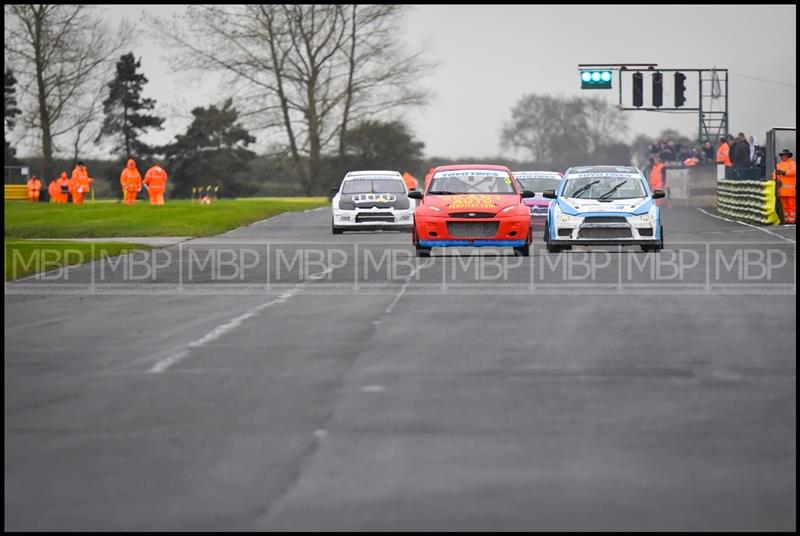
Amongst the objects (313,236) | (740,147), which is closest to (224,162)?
(740,147)

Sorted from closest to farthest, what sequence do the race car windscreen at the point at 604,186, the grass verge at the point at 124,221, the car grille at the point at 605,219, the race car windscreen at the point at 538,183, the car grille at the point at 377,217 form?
1. the car grille at the point at 605,219
2. the race car windscreen at the point at 604,186
3. the car grille at the point at 377,217
4. the grass verge at the point at 124,221
5. the race car windscreen at the point at 538,183

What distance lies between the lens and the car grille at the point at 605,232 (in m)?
26.3

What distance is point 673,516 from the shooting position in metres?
6.97

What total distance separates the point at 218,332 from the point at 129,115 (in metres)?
90.8

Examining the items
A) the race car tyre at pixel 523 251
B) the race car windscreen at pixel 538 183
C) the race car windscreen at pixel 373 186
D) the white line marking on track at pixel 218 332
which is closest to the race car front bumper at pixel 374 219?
the race car windscreen at pixel 373 186

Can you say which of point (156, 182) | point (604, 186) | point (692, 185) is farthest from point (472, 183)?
point (692, 185)

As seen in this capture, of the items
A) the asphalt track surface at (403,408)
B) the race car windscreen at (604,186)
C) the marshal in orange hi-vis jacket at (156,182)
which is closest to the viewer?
the asphalt track surface at (403,408)

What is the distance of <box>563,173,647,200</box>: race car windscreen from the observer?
89.6ft

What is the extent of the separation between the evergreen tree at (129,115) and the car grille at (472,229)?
258ft

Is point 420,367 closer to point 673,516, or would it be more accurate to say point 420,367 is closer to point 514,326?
point 514,326

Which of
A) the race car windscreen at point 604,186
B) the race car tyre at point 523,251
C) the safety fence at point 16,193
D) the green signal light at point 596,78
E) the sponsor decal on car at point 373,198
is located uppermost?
the green signal light at point 596,78

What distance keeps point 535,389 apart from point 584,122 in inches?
6300

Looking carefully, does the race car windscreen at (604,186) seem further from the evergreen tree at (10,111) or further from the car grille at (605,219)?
the evergreen tree at (10,111)

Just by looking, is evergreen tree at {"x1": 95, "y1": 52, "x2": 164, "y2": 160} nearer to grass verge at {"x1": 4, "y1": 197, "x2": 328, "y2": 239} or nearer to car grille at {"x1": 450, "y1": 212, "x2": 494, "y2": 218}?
grass verge at {"x1": 4, "y1": 197, "x2": 328, "y2": 239}
